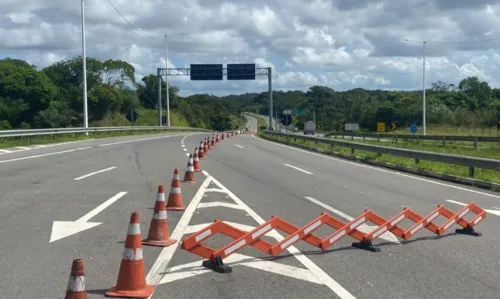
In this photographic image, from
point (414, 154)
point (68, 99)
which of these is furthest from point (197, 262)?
point (68, 99)

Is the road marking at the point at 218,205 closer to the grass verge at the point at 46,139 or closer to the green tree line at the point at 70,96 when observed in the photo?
the grass verge at the point at 46,139

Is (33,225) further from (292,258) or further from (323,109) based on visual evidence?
(323,109)

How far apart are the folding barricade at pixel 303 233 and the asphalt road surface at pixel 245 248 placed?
0.54ft

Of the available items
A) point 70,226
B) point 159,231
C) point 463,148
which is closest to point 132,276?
point 159,231

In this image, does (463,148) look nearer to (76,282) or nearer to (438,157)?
(438,157)

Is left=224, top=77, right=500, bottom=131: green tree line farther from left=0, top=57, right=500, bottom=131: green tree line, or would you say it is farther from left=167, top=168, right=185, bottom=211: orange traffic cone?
left=167, top=168, right=185, bottom=211: orange traffic cone

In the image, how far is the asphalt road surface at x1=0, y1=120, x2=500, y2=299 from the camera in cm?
642

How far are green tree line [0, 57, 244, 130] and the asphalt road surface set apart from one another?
54.4 metres

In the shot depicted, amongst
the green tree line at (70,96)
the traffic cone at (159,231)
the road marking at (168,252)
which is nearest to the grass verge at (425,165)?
the road marking at (168,252)

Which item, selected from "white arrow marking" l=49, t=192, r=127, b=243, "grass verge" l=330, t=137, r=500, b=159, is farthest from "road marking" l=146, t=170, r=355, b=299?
"grass verge" l=330, t=137, r=500, b=159

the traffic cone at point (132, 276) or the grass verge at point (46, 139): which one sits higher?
the grass verge at point (46, 139)

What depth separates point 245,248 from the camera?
816cm

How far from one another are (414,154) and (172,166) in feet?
28.4

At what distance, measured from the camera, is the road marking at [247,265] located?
6.72 m
